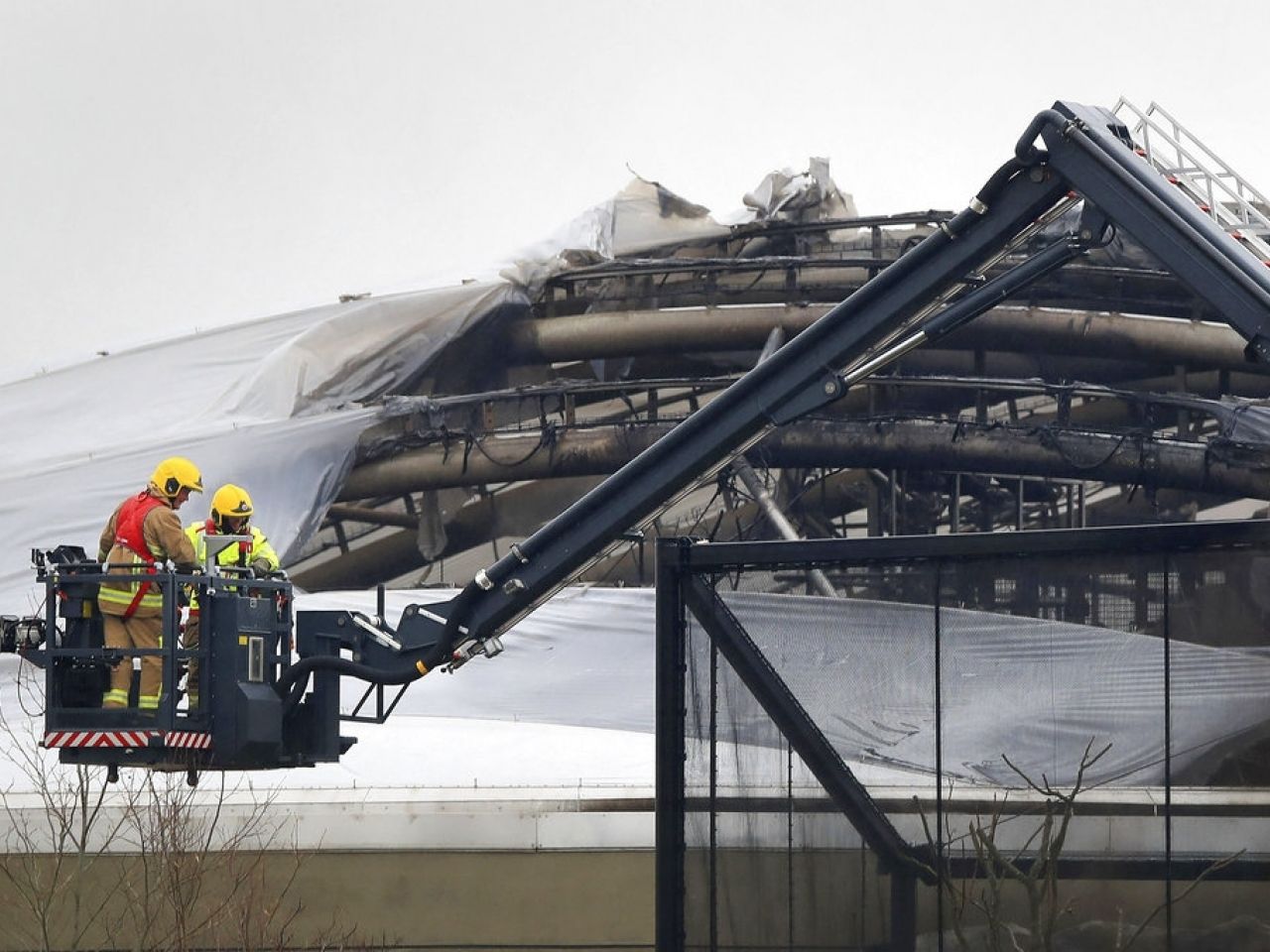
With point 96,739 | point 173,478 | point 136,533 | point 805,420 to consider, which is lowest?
point 96,739

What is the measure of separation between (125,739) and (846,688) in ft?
14.5

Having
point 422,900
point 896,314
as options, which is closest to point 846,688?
point 896,314

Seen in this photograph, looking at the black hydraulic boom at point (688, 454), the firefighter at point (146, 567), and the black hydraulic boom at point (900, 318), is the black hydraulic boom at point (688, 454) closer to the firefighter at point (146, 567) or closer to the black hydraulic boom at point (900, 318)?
the black hydraulic boom at point (900, 318)

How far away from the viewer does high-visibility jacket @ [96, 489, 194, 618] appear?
34.3ft

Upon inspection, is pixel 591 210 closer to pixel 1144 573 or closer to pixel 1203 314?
pixel 1203 314

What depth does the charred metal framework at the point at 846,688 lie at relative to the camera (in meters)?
7.69

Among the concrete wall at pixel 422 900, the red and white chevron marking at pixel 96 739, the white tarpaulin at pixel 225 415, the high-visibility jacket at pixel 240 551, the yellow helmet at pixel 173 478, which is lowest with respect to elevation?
the concrete wall at pixel 422 900

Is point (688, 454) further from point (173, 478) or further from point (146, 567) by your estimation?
point (146, 567)

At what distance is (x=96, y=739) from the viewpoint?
34.2 feet

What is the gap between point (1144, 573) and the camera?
25.7 ft

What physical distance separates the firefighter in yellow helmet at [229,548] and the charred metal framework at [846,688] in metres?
3.17

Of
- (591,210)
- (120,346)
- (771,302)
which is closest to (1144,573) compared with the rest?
(771,302)

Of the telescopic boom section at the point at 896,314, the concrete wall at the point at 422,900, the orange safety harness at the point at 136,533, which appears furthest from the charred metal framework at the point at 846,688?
the concrete wall at the point at 422,900

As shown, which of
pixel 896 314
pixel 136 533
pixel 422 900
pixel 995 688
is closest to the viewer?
pixel 995 688
